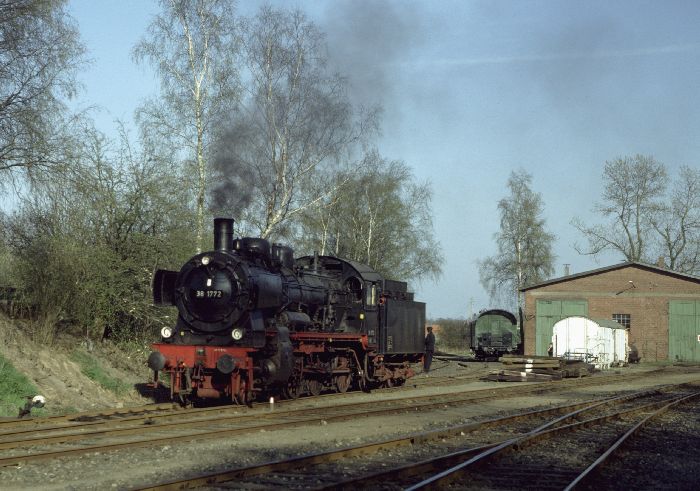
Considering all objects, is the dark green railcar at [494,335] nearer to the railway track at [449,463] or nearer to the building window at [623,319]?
the building window at [623,319]

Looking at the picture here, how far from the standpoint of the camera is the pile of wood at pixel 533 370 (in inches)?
991

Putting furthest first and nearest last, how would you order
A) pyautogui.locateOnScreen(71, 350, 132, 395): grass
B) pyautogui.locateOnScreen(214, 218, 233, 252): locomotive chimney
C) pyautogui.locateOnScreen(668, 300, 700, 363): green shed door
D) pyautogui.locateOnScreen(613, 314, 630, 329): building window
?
pyautogui.locateOnScreen(613, 314, 630, 329): building window < pyautogui.locateOnScreen(668, 300, 700, 363): green shed door < pyautogui.locateOnScreen(71, 350, 132, 395): grass < pyautogui.locateOnScreen(214, 218, 233, 252): locomotive chimney

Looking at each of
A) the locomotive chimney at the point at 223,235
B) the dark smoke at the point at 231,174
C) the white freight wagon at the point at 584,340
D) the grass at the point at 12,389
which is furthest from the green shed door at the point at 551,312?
the grass at the point at 12,389

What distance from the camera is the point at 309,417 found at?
1285 centimetres

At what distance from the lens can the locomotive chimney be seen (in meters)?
14.8

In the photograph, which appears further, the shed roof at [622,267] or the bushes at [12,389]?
the shed roof at [622,267]

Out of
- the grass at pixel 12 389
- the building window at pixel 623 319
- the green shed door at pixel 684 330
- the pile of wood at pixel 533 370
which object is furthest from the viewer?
the building window at pixel 623 319

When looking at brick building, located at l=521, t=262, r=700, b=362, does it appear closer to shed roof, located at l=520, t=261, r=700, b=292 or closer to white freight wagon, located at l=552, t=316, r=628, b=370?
shed roof, located at l=520, t=261, r=700, b=292

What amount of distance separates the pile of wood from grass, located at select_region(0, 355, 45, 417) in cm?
1542

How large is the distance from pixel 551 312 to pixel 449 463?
3620cm

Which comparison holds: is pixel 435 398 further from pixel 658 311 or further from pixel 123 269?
pixel 658 311

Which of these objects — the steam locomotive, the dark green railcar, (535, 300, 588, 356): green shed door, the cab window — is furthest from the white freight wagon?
the steam locomotive

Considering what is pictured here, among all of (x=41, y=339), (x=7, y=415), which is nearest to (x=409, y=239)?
(x=41, y=339)

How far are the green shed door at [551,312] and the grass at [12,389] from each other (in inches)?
1303
